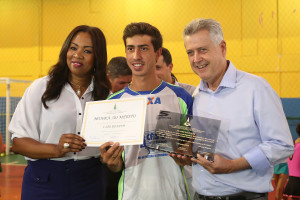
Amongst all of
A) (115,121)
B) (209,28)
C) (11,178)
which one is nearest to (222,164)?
(115,121)

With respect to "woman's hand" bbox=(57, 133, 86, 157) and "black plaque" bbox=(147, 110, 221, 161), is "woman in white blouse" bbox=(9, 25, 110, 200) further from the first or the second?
"black plaque" bbox=(147, 110, 221, 161)

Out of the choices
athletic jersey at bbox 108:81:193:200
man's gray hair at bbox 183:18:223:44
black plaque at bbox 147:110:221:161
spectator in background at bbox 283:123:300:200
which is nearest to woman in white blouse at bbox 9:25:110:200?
athletic jersey at bbox 108:81:193:200

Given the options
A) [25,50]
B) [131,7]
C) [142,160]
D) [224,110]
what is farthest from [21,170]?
[224,110]

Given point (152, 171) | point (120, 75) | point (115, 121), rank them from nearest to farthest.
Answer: point (115, 121) → point (152, 171) → point (120, 75)

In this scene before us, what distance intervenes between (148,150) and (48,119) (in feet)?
2.41

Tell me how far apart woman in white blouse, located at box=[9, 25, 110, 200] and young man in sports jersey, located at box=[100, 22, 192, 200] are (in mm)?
240

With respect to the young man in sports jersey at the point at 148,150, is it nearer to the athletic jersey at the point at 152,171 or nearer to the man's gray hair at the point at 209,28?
the athletic jersey at the point at 152,171

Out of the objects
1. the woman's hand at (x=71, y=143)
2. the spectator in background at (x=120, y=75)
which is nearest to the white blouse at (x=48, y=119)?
the woman's hand at (x=71, y=143)

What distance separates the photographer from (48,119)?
2.33 meters

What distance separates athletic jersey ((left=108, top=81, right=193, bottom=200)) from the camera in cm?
221

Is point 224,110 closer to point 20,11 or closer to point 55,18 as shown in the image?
point 55,18

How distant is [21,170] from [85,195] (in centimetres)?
→ 675

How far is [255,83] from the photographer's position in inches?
75.4

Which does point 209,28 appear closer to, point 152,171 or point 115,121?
point 115,121
